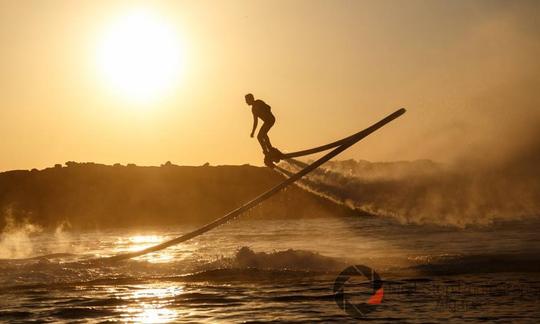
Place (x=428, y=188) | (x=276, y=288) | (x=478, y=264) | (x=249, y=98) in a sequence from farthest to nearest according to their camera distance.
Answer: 1. (x=428, y=188)
2. (x=478, y=264)
3. (x=276, y=288)
4. (x=249, y=98)

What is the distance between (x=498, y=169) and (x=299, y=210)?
291 feet

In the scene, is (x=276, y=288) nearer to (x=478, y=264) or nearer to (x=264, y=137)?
(x=264, y=137)

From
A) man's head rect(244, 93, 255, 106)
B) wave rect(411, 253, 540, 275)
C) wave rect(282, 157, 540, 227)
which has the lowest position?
wave rect(411, 253, 540, 275)

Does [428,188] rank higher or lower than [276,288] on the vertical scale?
higher

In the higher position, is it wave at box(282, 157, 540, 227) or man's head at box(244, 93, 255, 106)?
man's head at box(244, 93, 255, 106)

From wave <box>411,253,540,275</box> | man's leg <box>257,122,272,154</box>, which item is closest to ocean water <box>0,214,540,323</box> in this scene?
wave <box>411,253,540,275</box>

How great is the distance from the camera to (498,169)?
34188 millimetres

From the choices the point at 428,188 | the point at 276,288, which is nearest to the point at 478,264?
the point at 428,188

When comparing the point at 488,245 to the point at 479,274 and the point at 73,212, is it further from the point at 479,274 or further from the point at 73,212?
the point at 73,212

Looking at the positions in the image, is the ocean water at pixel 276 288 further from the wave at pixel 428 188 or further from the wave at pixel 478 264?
the wave at pixel 428 188

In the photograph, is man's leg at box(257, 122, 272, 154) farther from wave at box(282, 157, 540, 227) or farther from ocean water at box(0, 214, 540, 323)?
ocean water at box(0, 214, 540, 323)

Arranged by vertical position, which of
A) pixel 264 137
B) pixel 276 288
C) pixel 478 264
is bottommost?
pixel 478 264

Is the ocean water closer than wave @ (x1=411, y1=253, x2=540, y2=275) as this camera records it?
Yes

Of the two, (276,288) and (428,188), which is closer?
(276,288)
